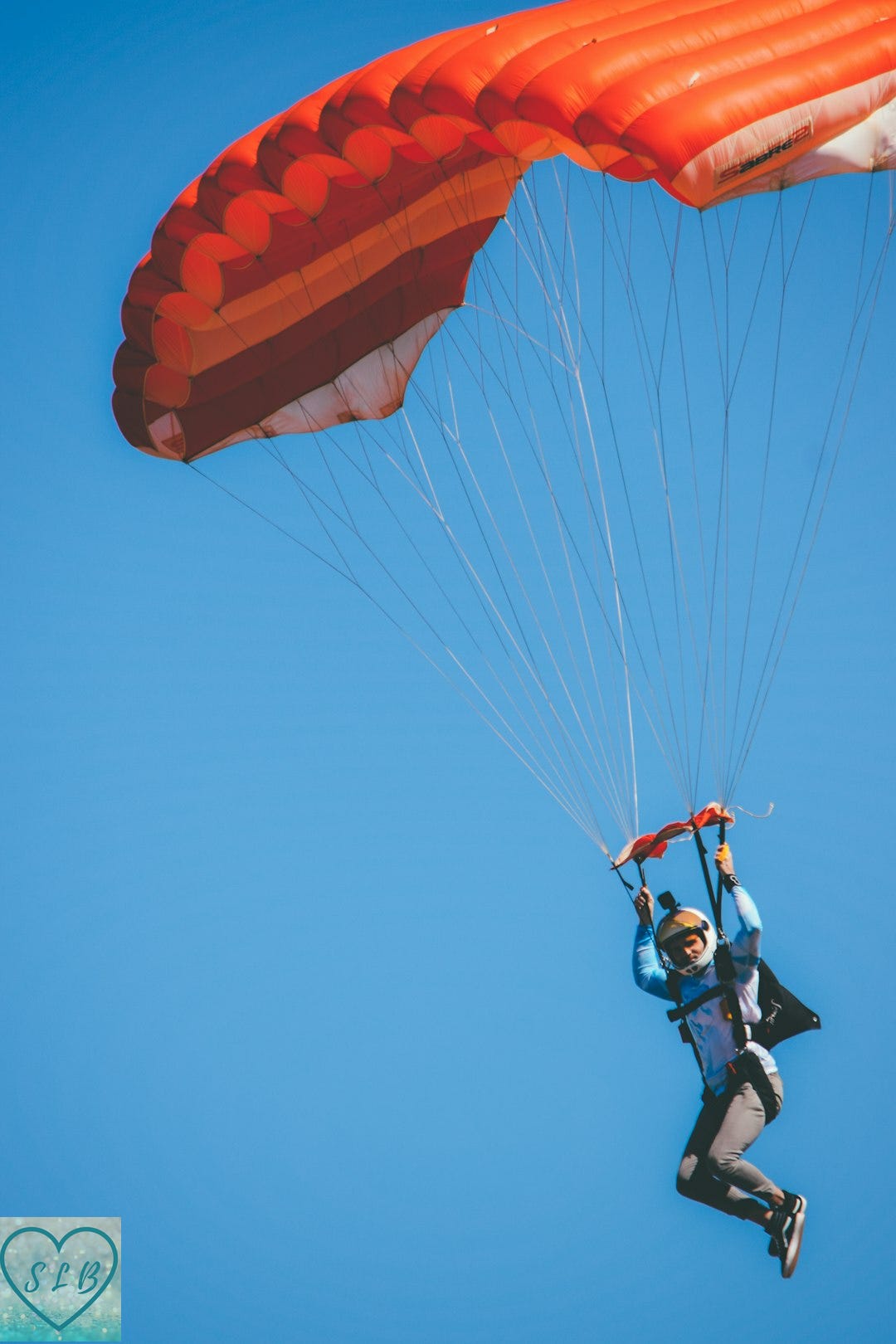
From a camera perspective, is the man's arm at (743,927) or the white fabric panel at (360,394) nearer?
the man's arm at (743,927)

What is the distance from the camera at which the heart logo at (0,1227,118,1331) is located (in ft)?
51.3

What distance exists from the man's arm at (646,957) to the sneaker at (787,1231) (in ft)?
3.93

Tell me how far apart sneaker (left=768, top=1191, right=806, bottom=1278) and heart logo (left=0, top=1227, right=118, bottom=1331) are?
413 inches

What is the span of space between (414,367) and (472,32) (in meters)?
3.15

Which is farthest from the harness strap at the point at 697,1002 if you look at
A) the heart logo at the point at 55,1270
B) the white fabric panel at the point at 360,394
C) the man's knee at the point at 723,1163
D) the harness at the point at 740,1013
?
the heart logo at the point at 55,1270

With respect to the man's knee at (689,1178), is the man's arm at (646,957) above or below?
above

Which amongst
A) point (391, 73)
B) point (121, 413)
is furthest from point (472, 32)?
point (121, 413)

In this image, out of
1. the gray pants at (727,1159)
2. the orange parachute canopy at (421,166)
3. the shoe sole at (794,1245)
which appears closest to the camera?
the orange parachute canopy at (421,166)

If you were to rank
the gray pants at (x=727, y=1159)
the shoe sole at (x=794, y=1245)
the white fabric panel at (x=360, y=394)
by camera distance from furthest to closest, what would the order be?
the white fabric panel at (x=360, y=394)
the gray pants at (x=727, y=1159)
the shoe sole at (x=794, y=1245)

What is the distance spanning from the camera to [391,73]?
8.12 metres

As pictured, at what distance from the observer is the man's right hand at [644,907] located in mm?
8047

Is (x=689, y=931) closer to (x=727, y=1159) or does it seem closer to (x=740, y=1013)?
(x=740, y=1013)

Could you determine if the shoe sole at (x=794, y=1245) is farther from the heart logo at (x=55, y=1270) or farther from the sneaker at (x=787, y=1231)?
the heart logo at (x=55, y=1270)

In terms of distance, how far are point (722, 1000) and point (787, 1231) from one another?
1.20m
